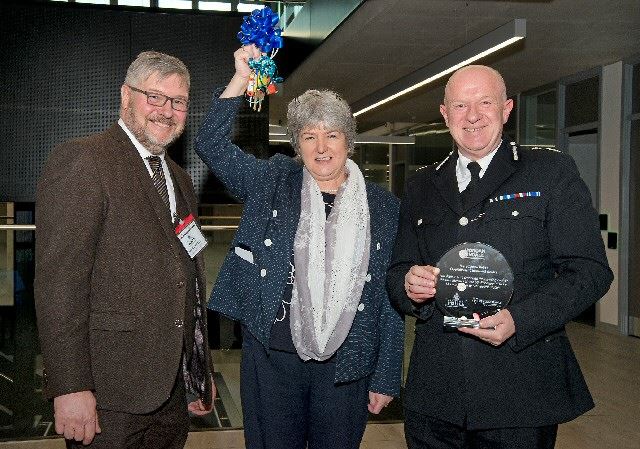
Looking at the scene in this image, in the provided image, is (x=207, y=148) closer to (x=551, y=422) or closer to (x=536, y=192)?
(x=536, y=192)

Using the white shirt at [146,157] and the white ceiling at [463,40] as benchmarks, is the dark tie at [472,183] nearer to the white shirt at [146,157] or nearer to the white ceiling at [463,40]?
the white shirt at [146,157]

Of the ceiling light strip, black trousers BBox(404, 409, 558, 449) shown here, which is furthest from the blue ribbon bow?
the ceiling light strip

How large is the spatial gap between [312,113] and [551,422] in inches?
51.1

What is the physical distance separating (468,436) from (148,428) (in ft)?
3.34

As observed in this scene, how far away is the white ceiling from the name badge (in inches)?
192

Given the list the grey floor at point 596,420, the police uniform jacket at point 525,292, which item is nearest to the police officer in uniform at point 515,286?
the police uniform jacket at point 525,292

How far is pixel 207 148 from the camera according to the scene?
2568 millimetres

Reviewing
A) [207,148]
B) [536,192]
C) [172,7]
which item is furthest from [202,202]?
[536,192]

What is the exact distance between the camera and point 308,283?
2492 mm

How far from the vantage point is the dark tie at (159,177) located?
237cm

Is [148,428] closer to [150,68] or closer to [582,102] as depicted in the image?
[150,68]

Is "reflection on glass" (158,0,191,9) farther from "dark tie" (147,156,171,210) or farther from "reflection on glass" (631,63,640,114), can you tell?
"reflection on glass" (631,63,640,114)

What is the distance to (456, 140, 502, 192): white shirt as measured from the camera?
7.09 feet

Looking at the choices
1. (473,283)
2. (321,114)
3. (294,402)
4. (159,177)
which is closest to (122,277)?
(159,177)
